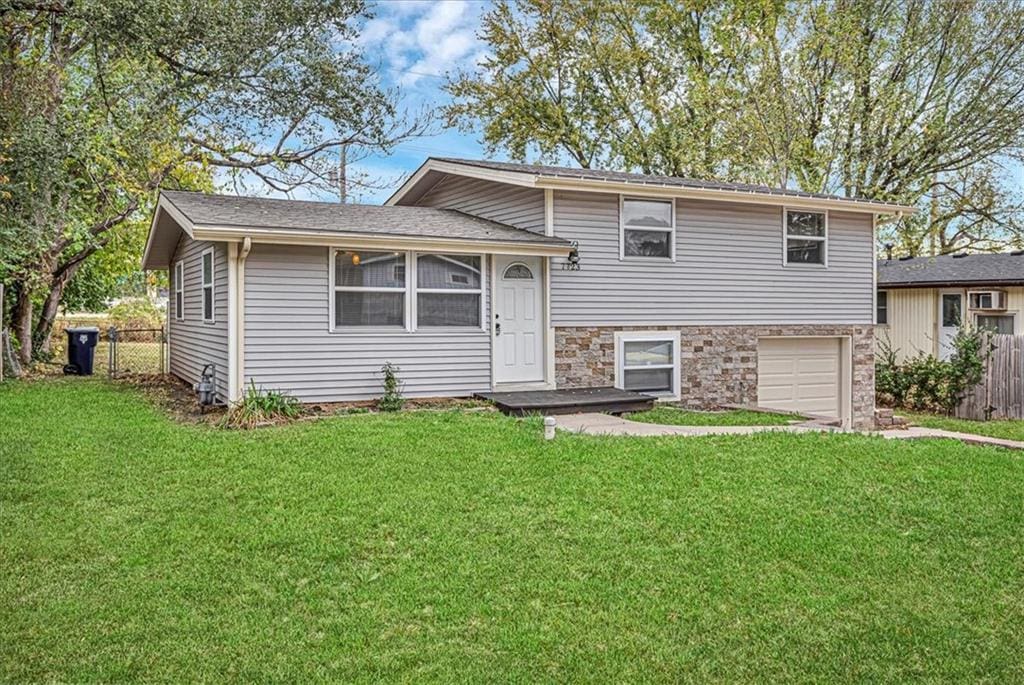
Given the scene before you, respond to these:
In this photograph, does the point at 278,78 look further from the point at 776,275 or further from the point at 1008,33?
the point at 1008,33

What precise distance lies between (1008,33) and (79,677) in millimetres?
23391

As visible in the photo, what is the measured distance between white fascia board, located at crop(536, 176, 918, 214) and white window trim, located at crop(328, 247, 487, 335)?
1700mm

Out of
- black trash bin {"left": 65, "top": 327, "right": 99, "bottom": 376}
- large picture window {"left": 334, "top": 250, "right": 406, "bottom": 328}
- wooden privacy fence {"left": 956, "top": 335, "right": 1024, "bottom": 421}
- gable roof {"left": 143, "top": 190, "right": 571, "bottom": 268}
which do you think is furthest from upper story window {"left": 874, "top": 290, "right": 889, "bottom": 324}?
black trash bin {"left": 65, "top": 327, "right": 99, "bottom": 376}

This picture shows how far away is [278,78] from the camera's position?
14820 mm

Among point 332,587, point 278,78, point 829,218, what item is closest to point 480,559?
point 332,587

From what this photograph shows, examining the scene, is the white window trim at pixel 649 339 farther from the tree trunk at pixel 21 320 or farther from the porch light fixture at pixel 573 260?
the tree trunk at pixel 21 320

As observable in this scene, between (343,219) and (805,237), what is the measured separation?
838 cm

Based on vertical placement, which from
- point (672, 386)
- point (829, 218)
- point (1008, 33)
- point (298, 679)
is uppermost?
point (1008, 33)

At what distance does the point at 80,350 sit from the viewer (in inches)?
627

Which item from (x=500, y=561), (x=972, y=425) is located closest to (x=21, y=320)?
(x=500, y=561)

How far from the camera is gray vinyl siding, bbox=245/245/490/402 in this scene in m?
9.70

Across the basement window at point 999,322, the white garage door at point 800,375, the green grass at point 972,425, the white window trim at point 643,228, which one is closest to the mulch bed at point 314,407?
the white window trim at point 643,228

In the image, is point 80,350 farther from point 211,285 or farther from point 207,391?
point 207,391

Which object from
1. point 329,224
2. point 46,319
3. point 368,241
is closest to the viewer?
point 368,241
